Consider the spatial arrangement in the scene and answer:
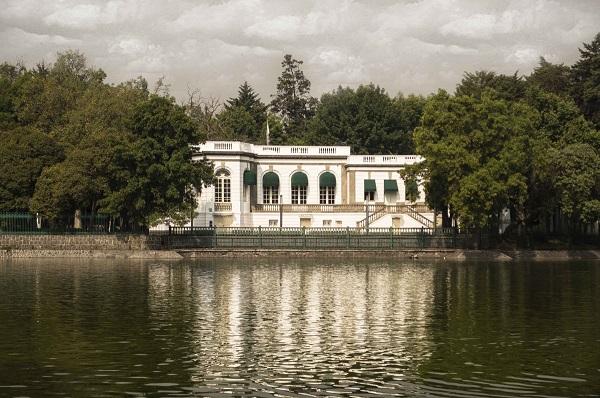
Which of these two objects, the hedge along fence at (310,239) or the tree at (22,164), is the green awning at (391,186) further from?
the tree at (22,164)

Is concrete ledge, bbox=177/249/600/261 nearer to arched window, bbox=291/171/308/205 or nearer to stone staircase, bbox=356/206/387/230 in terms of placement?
stone staircase, bbox=356/206/387/230

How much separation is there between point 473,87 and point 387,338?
262 feet

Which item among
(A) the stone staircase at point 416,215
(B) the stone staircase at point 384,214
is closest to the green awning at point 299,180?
(B) the stone staircase at point 384,214

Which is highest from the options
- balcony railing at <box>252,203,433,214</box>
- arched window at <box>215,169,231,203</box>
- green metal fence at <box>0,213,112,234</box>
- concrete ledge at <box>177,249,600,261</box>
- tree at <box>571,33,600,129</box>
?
tree at <box>571,33,600,129</box>

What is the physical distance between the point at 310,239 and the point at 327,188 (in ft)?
67.1

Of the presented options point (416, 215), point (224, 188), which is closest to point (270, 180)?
point (224, 188)

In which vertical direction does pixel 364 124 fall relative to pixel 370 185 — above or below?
above

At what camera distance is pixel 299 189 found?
92938 millimetres

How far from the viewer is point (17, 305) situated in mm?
35281

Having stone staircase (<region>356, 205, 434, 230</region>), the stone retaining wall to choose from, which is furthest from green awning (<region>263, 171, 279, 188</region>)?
the stone retaining wall

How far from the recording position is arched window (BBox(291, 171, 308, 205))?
9262 cm

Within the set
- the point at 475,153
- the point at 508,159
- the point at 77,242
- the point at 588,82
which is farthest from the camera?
the point at 588,82

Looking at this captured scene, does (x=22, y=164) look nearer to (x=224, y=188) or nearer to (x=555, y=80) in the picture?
(x=224, y=188)

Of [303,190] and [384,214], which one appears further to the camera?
[303,190]
